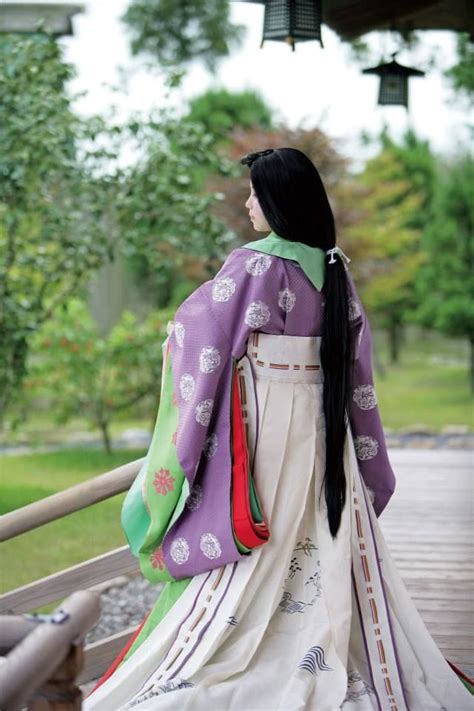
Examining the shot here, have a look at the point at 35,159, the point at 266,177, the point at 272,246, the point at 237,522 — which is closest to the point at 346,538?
the point at 237,522

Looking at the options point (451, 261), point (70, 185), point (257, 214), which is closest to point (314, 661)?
point (257, 214)

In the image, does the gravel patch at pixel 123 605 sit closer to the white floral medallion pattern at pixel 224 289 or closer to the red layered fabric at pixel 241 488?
the red layered fabric at pixel 241 488

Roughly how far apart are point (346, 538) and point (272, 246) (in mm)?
633

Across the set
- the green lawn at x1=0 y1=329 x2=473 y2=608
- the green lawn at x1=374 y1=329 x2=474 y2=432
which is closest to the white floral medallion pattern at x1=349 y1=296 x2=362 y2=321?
the green lawn at x1=0 y1=329 x2=473 y2=608

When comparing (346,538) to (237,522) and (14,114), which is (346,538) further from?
(14,114)

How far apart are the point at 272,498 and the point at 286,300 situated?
0.42 metres

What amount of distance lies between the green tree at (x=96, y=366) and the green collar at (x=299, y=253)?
14.7 feet

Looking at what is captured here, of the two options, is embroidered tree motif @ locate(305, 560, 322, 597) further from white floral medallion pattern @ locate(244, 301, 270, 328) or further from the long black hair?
Answer: white floral medallion pattern @ locate(244, 301, 270, 328)

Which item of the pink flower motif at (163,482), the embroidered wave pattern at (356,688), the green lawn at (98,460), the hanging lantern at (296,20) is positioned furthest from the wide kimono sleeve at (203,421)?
the green lawn at (98,460)

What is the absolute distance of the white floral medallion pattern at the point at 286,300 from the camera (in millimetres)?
2117

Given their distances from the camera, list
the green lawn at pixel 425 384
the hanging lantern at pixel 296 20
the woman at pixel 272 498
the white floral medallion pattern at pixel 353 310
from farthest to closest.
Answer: the green lawn at pixel 425 384 < the hanging lantern at pixel 296 20 < the white floral medallion pattern at pixel 353 310 < the woman at pixel 272 498

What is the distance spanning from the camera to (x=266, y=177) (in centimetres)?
212

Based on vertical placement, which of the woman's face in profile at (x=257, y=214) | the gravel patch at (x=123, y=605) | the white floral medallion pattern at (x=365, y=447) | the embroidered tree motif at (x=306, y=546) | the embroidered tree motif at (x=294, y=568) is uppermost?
the woman's face in profile at (x=257, y=214)

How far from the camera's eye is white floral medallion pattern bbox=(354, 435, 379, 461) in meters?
2.28
